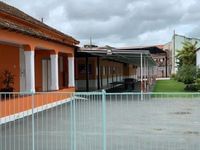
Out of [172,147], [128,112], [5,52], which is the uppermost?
[5,52]

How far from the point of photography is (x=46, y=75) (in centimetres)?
2781

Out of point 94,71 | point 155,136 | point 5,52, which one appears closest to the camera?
point 155,136

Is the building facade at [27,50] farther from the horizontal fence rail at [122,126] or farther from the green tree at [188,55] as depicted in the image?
the green tree at [188,55]

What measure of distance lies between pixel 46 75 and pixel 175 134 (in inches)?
766

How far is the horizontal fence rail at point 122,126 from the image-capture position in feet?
28.9

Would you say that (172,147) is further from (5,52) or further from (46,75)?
(46,75)

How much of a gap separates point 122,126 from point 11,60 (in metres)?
12.9

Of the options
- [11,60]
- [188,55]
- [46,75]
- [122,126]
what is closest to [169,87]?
[46,75]

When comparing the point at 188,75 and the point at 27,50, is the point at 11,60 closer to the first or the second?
the point at 27,50

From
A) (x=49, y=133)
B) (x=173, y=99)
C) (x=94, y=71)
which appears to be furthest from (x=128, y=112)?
(x=94, y=71)

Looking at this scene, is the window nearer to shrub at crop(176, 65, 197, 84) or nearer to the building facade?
shrub at crop(176, 65, 197, 84)

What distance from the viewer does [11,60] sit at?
71.2 ft

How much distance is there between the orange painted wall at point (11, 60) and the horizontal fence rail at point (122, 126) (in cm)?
933

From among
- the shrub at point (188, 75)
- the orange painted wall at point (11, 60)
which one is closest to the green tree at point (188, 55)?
the shrub at point (188, 75)
